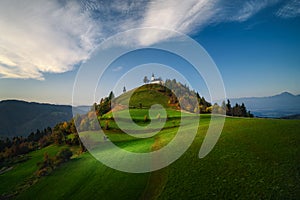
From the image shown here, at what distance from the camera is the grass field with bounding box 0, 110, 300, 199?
18016 millimetres

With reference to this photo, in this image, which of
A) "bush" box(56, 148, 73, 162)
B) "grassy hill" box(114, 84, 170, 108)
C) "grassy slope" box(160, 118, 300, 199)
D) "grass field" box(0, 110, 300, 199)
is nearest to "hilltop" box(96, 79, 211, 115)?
"grassy hill" box(114, 84, 170, 108)

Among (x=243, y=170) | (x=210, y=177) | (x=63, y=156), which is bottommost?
(x=63, y=156)

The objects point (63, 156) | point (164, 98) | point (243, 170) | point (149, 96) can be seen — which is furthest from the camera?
point (149, 96)

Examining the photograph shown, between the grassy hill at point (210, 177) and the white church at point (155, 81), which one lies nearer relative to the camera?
the grassy hill at point (210, 177)

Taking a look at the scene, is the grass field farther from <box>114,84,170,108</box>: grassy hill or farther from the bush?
<box>114,84,170,108</box>: grassy hill

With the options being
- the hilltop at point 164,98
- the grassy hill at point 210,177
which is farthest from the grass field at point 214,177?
the hilltop at point 164,98

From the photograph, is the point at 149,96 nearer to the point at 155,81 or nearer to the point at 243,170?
the point at 155,81

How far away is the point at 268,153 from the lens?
24125 millimetres

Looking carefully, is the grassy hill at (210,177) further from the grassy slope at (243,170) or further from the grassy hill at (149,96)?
the grassy hill at (149,96)

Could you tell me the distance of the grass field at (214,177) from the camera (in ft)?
59.1

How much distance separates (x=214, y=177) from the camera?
67.9 ft

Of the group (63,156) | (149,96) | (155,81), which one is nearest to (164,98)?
(149,96)

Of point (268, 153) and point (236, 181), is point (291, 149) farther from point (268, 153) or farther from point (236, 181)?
point (236, 181)

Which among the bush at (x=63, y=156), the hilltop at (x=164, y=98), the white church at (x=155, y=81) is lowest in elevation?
the bush at (x=63, y=156)
